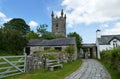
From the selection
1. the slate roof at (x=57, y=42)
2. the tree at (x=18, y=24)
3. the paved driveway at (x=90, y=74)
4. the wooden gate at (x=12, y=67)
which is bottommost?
the paved driveway at (x=90, y=74)

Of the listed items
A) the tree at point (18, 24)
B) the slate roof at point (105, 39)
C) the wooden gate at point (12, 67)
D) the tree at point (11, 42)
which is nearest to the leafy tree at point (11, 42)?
the tree at point (11, 42)

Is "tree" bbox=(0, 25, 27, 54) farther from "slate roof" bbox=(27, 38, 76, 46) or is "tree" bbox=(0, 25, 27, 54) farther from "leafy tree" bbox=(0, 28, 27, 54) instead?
"slate roof" bbox=(27, 38, 76, 46)

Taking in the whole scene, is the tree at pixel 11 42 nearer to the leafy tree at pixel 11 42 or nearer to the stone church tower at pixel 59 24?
the leafy tree at pixel 11 42

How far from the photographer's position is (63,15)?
78.5 metres

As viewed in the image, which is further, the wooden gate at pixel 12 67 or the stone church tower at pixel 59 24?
the stone church tower at pixel 59 24

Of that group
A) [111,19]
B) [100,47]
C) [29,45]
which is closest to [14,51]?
[29,45]

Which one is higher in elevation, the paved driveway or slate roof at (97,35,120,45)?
slate roof at (97,35,120,45)

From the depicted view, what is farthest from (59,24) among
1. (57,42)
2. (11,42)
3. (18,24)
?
(11,42)

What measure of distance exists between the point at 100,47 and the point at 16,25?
32.4 meters

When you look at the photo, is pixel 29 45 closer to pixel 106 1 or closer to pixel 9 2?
pixel 9 2

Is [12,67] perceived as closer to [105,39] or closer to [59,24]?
[105,39]

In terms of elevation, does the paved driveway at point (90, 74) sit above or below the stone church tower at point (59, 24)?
below

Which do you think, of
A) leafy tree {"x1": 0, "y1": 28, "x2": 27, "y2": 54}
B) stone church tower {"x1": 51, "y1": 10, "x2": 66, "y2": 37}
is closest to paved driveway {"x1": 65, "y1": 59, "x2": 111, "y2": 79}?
leafy tree {"x1": 0, "y1": 28, "x2": 27, "y2": 54}

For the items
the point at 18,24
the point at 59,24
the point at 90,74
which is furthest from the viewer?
the point at 59,24
